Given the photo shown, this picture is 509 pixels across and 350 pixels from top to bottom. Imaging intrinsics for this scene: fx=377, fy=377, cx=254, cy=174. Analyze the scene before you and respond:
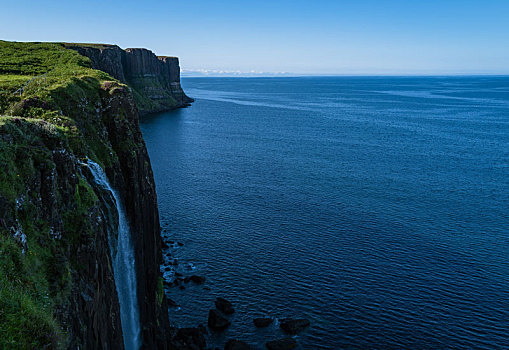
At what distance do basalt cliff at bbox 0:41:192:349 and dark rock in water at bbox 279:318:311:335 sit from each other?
40.2 feet

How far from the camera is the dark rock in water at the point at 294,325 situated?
131 ft

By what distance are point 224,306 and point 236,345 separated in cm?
628

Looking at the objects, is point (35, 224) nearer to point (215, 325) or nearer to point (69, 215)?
point (69, 215)

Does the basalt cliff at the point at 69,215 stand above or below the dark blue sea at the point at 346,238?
above

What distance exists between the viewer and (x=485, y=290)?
4609 cm

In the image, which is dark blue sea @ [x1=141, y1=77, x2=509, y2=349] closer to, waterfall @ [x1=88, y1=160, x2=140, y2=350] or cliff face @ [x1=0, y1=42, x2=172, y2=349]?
waterfall @ [x1=88, y1=160, x2=140, y2=350]

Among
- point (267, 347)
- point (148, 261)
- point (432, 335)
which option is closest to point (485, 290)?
point (432, 335)

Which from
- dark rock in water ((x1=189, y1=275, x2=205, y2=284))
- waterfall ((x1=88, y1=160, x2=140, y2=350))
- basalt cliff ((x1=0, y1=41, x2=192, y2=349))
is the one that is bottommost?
dark rock in water ((x1=189, y1=275, x2=205, y2=284))

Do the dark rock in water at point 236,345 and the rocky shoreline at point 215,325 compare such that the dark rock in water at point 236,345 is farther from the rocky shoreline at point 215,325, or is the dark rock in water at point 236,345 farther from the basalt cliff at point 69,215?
the basalt cliff at point 69,215

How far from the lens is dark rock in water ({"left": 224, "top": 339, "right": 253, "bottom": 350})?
36.9 meters

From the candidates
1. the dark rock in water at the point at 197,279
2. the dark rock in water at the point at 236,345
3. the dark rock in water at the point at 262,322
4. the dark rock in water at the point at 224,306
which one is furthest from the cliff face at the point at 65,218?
the dark rock in water at the point at 197,279

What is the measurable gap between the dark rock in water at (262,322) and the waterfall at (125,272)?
45.6 feet

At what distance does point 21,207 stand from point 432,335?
39.7 meters

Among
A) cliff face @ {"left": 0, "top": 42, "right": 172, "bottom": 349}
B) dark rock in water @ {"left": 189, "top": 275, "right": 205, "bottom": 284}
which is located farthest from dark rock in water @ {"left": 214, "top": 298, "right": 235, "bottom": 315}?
Result: cliff face @ {"left": 0, "top": 42, "right": 172, "bottom": 349}
